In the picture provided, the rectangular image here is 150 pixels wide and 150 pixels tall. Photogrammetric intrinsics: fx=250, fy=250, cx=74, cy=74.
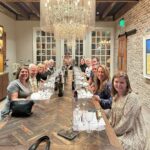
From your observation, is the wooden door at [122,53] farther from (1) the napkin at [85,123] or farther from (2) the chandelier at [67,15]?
(1) the napkin at [85,123]

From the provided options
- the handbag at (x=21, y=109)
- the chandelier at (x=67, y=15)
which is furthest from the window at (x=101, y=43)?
the handbag at (x=21, y=109)

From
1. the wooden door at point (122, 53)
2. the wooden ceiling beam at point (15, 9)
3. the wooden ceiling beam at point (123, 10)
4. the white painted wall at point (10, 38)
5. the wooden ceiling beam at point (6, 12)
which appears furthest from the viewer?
the white painted wall at point (10, 38)

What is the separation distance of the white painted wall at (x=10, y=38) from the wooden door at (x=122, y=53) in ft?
14.8

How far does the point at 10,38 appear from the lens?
10.5 m

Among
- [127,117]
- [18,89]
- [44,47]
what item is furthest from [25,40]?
[127,117]

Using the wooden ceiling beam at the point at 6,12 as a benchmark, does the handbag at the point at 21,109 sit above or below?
below

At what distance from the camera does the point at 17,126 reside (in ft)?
7.59

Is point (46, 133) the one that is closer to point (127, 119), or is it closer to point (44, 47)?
point (127, 119)

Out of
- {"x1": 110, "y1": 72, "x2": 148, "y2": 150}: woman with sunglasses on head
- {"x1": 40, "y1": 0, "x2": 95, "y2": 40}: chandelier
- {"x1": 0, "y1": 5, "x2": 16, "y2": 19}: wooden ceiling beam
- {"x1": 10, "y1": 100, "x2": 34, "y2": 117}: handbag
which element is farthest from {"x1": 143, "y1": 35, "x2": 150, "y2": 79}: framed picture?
{"x1": 0, "y1": 5, "x2": 16, "y2": 19}: wooden ceiling beam

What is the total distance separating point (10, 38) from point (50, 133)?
899 cm

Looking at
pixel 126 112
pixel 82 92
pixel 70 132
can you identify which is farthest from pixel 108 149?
pixel 82 92

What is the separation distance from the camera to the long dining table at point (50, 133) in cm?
183

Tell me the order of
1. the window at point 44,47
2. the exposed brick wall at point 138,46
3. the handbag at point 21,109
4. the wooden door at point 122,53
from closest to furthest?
the handbag at point 21,109 < the exposed brick wall at point 138,46 < the wooden door at point 122,53 < the window at point 44,47

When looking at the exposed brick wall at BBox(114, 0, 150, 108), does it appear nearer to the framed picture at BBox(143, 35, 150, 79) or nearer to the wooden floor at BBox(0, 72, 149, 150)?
the framed picture at BBox(143, 35, 150, 79)
